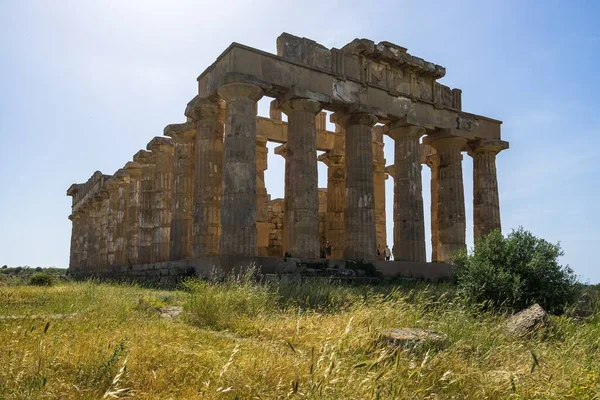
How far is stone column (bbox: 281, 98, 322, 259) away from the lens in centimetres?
1703

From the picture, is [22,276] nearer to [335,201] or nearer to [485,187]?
[335,201]

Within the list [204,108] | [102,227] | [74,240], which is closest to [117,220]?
[102,227]

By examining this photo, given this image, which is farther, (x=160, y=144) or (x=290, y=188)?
(x=160, y=144)

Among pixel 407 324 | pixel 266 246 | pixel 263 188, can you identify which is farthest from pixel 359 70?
pixel 407 324

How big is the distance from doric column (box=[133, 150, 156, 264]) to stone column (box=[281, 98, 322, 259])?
8.67 m

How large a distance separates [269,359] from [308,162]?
1257cm

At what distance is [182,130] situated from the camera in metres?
20.6

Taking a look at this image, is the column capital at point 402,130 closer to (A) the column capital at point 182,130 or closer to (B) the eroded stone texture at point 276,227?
(A) the column capital at point 182,130

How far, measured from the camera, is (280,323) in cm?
797

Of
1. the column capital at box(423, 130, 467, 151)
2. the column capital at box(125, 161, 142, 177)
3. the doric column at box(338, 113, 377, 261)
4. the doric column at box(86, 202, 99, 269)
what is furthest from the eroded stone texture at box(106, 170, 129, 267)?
the column capital at box(423, 130, 467, 151)

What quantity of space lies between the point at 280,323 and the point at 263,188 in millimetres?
15985

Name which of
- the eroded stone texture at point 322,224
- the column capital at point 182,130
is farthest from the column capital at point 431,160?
the column capital at point 182,130

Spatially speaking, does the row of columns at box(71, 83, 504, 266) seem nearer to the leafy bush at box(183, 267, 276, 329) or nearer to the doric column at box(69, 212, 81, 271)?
the leafy bush at box(183, 267, 276, 329)

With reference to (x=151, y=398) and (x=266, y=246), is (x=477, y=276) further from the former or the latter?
(x=266, y=246)
